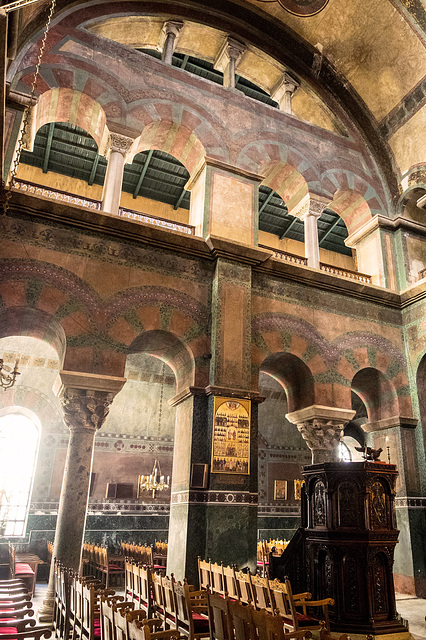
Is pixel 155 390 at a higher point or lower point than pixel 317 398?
higher

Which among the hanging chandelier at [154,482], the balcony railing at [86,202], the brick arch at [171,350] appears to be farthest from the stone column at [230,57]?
the hanging chandelier at [154,482]

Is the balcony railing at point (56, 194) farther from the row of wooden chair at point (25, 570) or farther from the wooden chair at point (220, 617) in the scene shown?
the wooden chair at point (220, 617)

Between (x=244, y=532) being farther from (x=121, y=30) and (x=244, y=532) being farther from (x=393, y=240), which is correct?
(x=121, y=30)

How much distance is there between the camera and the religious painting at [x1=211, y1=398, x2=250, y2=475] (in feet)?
28.6

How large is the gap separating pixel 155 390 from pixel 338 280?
21.3ft

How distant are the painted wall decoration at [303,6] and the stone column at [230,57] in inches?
52.3

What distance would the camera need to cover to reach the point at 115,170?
10.3 m

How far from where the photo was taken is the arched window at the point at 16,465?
1300 centimetres

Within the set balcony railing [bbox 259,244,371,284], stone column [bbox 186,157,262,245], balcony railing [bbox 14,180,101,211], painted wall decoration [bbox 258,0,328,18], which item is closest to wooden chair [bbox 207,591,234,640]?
balcony railing [bbox 14,180,101,211]

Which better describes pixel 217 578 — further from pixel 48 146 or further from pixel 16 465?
pixel 48 146

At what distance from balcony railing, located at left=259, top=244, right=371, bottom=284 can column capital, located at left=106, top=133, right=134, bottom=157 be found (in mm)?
3689

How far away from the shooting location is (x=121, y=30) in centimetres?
1188

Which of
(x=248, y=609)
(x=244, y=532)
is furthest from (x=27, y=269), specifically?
(x=248, y=609)

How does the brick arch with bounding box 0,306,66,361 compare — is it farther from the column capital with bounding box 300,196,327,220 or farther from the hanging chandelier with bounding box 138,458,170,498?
the column capital with bounding box 300,196,327,220
